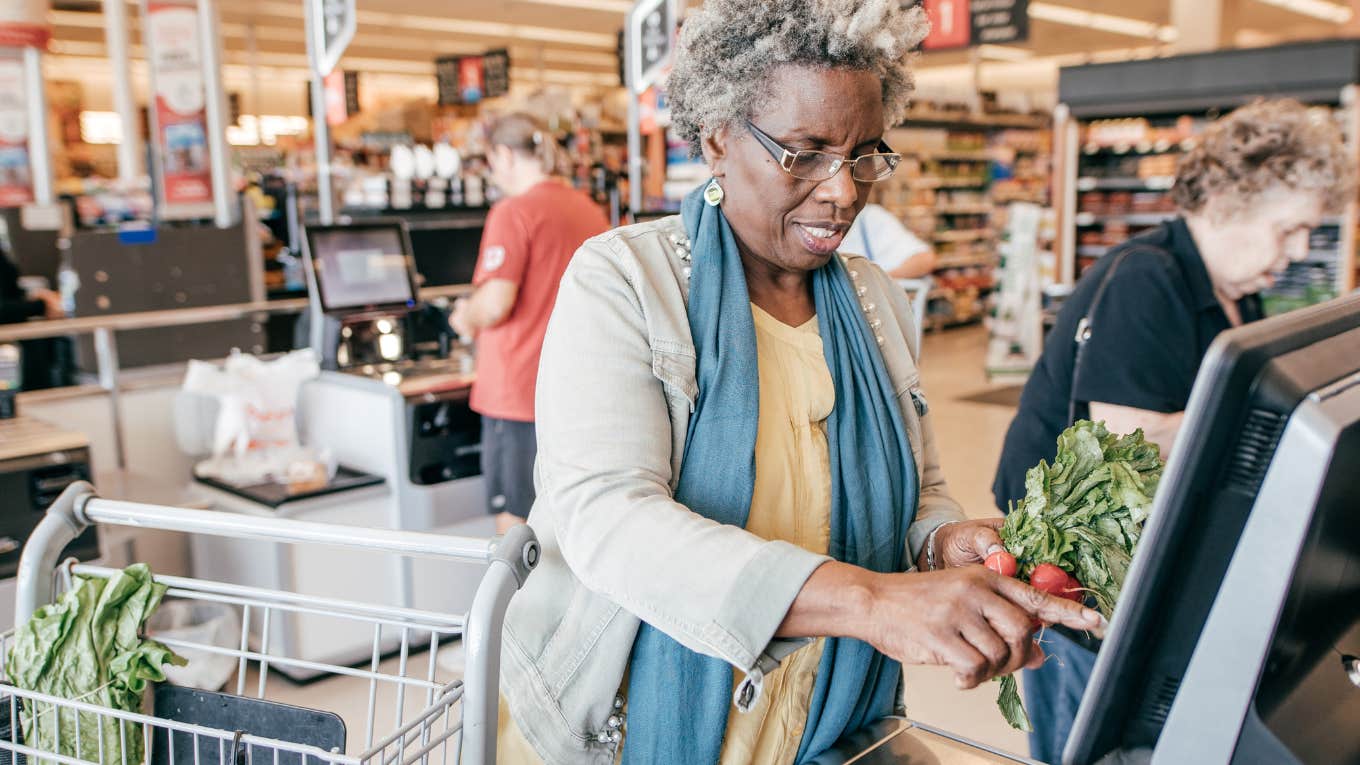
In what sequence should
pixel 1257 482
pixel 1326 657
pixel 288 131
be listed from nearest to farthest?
pixel 1257 482 → pixel 1326 657 → pixel 288 131

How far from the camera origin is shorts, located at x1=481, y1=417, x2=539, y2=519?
341 cm

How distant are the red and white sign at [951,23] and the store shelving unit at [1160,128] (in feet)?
2.57

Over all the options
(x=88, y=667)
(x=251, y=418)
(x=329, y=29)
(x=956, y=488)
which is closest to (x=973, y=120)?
(x=956, y=488)

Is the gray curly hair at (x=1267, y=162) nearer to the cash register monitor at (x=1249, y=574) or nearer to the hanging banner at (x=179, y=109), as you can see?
the cash register monitor at (x=1249, y=574)

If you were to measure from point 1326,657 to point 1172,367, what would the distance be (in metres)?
1.19

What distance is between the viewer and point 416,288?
13.4 feet

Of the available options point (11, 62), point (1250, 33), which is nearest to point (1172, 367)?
point (11, 62)

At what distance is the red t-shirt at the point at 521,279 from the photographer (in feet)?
11.0

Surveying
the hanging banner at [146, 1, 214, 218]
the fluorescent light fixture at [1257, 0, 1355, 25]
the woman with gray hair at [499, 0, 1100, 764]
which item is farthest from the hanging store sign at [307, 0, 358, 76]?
the fluorescent light fixture at [1257, 0, 1355, 25]

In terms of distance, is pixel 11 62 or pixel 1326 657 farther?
pixel 11 62

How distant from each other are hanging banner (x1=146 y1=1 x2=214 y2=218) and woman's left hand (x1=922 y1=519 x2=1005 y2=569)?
714cm

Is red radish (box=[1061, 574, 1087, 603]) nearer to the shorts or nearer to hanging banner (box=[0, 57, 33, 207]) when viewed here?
the shorts

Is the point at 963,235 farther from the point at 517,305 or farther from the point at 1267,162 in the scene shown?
the point at 1267,162

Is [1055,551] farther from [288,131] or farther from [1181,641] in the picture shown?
[288,131]
